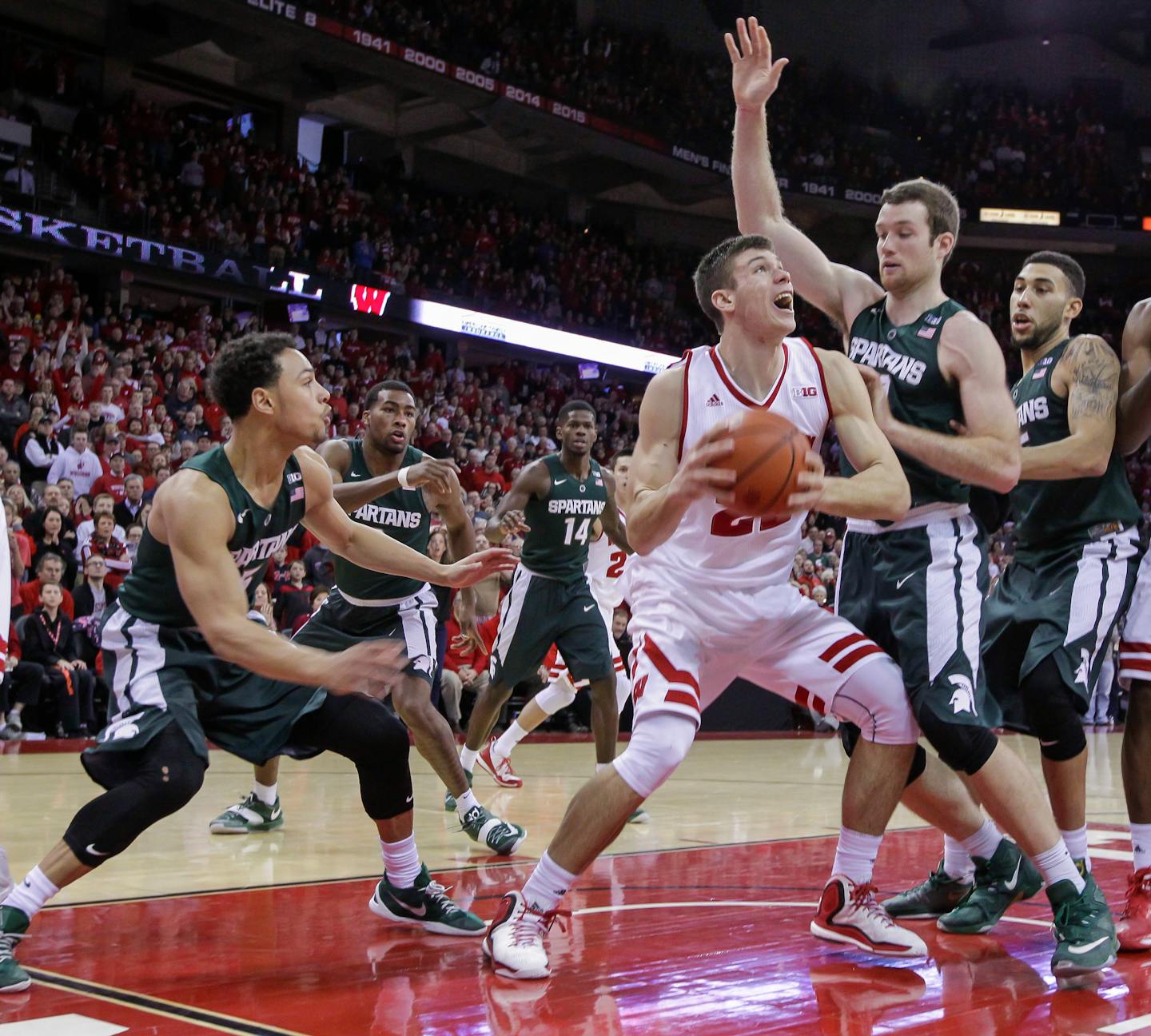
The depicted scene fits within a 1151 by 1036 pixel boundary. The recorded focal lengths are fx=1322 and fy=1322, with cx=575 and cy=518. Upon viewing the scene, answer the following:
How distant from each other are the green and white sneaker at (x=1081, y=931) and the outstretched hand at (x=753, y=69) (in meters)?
2.71

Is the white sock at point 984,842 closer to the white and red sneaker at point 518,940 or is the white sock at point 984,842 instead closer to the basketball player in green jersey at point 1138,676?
the basketball player in green jersey at point 1138,676

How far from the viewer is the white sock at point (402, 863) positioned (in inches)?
163

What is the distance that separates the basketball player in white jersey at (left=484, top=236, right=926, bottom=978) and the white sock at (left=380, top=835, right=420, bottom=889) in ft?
1.79

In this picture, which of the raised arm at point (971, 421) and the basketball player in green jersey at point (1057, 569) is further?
the basketball player in green jersey at point (1057, 569)

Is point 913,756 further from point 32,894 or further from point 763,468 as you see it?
point 32,894

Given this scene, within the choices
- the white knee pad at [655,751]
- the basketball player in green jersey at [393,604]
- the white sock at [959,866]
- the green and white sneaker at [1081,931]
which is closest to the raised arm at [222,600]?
the white knee pad at [655,751]

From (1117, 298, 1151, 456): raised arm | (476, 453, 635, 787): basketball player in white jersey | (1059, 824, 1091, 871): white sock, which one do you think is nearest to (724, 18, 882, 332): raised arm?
(1117, 298, 1151, 456): raised arm

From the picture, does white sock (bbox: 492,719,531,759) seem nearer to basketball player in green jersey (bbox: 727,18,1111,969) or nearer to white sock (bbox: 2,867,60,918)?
basketball player in green jersey (bbox: 727,18,1111,969)

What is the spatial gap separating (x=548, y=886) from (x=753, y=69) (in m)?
2.82

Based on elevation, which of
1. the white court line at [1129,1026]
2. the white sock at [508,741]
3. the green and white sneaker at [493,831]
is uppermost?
the white court line at [1129,1026]

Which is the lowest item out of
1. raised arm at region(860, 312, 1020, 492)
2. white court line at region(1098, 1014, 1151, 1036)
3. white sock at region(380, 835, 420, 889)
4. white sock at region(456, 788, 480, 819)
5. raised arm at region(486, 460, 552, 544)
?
Answer: white sock at region(456, 788, 480, 819)

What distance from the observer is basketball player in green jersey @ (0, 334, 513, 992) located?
3.49 metres

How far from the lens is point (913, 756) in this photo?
396 cm

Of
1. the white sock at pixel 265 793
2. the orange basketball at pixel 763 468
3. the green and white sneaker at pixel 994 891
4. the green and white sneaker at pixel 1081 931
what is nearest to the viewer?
the orange basketball at pixel 763 468
